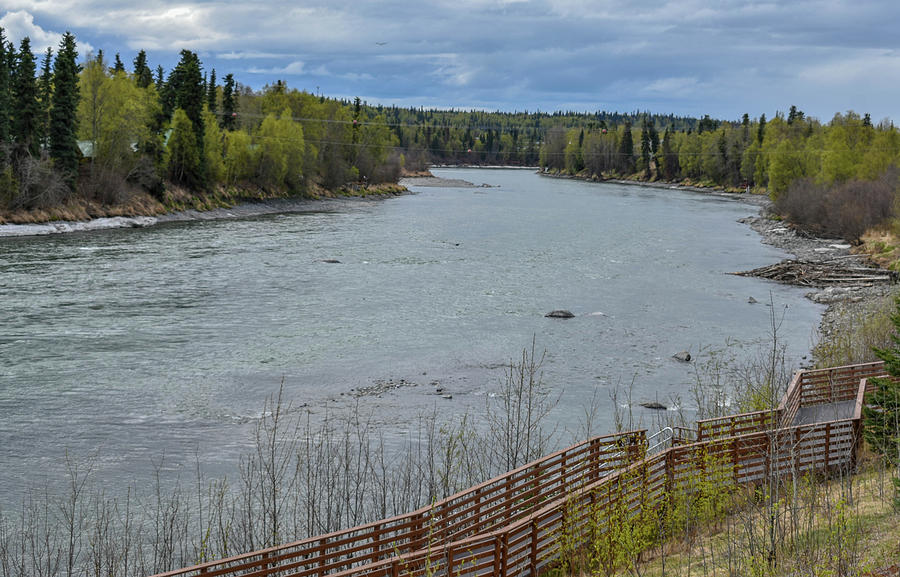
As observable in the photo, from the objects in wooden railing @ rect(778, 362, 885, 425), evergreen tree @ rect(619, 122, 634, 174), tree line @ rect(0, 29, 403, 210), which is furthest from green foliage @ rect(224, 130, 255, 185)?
evergreen tree @ rect(619, 122, 634, 174)

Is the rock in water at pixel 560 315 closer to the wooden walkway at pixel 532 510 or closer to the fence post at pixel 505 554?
the wooden walkway at pixel 532 510

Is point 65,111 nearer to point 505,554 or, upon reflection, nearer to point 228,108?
point 228,108

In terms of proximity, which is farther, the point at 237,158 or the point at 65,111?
the point at 237,158

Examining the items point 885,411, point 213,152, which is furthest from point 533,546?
point 213,152

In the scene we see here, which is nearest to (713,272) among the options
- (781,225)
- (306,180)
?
(781,225)

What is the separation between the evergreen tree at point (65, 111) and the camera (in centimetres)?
6938

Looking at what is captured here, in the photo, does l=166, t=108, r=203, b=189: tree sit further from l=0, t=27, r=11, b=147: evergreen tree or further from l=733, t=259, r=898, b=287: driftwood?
l=733, t=259, r=898, b=287: driftwood

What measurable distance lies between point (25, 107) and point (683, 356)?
198 ft

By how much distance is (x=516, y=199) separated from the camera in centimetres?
11831

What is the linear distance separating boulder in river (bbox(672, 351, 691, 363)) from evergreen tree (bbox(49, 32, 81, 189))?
183 feet

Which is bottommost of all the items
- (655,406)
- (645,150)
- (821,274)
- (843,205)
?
(655,406)

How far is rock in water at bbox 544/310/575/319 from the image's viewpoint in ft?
122

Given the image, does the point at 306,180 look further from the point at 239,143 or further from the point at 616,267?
the point at 616,267

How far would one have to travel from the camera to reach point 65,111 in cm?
7025
